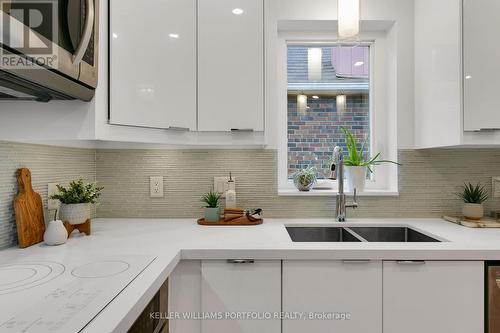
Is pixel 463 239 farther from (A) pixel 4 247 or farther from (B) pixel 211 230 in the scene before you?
(A) pixel 4 247

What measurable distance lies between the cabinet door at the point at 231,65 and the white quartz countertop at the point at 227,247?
0.54 metres

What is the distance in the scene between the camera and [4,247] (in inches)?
49.7

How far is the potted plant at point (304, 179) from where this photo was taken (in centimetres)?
196

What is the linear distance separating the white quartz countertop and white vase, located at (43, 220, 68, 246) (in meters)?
0.03

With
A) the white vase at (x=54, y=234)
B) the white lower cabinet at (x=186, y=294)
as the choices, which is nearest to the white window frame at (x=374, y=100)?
the white lower cabinet at (x=186, y=294)

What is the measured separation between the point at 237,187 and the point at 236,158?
18 cm

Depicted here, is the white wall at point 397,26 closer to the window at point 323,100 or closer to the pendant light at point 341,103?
the window at point 323,100

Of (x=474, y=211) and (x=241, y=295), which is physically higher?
(x=474, y=211)

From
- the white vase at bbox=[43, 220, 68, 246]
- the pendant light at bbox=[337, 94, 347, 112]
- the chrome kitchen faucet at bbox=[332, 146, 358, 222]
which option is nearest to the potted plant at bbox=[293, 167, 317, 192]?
the chrome kitchen faucet at bbox=[332, 146, 358, 222]

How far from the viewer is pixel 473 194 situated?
1780 mm

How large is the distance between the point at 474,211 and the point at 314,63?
4.20ft

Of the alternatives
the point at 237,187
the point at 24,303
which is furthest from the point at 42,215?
the point at 237,187

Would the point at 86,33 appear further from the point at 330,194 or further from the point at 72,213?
the point at 330,194

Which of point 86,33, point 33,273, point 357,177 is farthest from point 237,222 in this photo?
point 86,33
